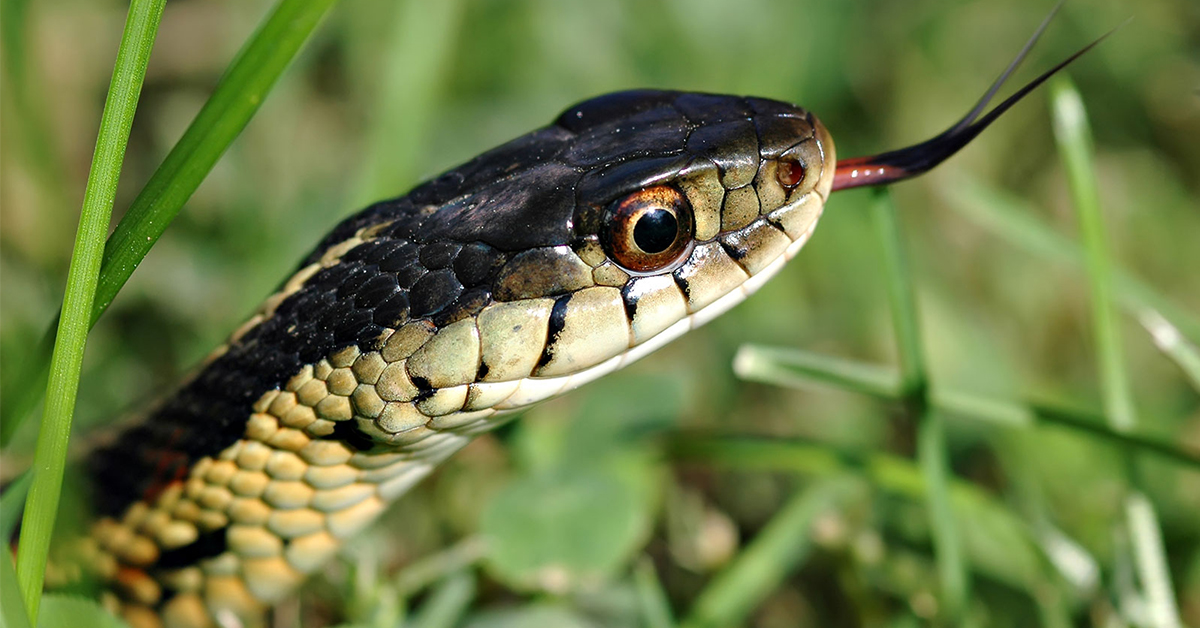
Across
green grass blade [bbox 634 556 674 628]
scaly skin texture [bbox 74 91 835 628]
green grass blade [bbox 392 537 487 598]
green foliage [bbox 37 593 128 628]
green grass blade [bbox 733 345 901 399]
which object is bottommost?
green grass blade [bbox 634 556 674 628]

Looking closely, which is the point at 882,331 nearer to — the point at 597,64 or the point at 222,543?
the point at 597,64

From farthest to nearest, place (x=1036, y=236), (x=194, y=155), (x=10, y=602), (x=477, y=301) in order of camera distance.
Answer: (x=1036, y=236), (x=477, y=301), (x=194, y=155), (x=10, y=602)

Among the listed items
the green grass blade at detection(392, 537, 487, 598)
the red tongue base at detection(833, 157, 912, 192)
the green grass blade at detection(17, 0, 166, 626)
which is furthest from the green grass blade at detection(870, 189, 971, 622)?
the green grass blade at detection(17, 0, 166, 626)

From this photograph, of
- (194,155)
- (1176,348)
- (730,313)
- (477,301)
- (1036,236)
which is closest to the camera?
(194,155)

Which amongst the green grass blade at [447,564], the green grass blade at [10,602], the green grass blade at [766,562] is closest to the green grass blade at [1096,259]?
the green grass blade at [766,562]

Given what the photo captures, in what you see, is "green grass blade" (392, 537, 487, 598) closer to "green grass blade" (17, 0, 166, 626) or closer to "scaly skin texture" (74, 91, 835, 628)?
"scaly skin texture" (74, 91, 835, 628)

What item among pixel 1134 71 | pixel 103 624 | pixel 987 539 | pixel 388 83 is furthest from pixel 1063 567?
pixel 1134 71

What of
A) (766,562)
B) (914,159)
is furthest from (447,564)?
(914,159)

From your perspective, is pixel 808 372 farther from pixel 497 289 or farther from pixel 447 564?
pixel 447 564
